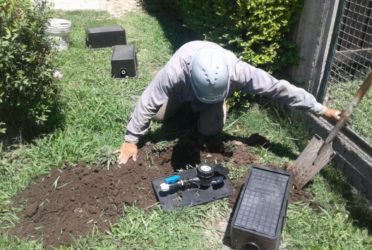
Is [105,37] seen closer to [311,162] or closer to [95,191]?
[95,191]

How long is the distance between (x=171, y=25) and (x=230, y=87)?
15.2 feet

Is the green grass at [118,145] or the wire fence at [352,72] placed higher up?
the wire fence at [352,72]

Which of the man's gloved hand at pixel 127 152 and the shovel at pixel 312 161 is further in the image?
the man's gloved hand at pixel 127 152

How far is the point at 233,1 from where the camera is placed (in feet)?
15.5

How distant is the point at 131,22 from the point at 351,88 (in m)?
4.96

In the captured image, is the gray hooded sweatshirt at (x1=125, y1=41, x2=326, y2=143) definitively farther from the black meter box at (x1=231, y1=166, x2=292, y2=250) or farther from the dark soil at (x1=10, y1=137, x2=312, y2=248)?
the black meter box at (x1=231, y1=166, x2=292, y2=250)

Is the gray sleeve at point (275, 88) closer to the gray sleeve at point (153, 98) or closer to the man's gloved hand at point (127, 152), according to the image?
the gray sleeve at point (153, 98)

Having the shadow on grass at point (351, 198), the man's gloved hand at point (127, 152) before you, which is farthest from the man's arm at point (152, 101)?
the shadow on grass at point (351, 198)

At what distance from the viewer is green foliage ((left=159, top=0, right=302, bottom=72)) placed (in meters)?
4.41

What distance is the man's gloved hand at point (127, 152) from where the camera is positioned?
13.2ft

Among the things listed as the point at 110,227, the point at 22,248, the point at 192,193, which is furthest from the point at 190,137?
the point at 22,248

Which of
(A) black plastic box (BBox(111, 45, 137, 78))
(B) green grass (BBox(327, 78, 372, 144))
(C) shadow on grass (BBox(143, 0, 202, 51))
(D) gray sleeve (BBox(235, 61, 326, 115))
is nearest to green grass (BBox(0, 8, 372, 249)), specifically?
(A) black plastic box (BBox(111, 45, 137, 78))

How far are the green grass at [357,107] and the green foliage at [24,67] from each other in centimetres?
319

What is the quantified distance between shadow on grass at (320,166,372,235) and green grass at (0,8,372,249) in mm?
13
